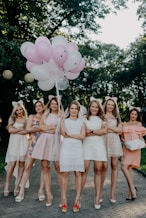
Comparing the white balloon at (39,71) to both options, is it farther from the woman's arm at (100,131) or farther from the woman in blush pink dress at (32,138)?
the woman's arm at (100,131)

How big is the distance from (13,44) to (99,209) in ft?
32.2

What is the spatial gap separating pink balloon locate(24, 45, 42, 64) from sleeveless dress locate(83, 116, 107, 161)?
1487 millimetres

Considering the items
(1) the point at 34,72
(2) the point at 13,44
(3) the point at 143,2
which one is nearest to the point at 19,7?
(2) the point at 13,44

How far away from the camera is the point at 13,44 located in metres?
14.6

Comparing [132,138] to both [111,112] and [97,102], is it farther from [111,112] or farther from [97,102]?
[97,102]

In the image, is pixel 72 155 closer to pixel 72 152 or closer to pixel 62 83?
pixel 72 152

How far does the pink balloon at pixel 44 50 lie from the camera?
6.52 meters

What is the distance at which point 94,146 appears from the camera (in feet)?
21.1

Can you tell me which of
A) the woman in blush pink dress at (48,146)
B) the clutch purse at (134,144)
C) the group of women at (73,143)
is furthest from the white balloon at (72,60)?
the clutch purse at (134,144)

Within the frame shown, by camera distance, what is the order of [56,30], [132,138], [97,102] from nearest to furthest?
[97,102] → [132,138] → [56,30]

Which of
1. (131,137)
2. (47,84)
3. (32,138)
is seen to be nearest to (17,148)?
(32,138)

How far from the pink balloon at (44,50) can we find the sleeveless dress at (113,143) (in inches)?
66.6

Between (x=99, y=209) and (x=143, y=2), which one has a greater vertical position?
(x=143, y=2)

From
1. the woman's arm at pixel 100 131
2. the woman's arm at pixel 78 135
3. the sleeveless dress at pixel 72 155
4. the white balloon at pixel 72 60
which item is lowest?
the sleeveless dress at pixel 72 155
